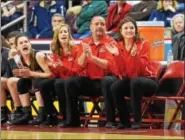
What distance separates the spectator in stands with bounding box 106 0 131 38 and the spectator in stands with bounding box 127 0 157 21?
0.54ft

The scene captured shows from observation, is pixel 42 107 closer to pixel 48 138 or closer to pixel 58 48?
pixel 58 48

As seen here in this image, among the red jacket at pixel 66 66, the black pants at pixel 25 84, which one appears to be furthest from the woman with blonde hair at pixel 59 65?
the black pants at pixel 25 84

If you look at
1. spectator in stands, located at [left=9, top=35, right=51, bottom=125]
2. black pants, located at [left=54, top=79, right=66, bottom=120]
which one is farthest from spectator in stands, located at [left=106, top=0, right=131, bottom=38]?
black pants, located at [left=54, top=79, right=66, bottom=120]

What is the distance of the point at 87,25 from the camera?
1134cm

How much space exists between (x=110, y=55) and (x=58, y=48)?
0.75m

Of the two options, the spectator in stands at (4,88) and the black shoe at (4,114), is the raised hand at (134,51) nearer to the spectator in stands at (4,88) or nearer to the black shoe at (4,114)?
the spectator in stands at (4,88)

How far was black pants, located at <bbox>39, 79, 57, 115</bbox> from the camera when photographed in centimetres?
803

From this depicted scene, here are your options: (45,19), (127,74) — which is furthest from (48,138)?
(45,19)

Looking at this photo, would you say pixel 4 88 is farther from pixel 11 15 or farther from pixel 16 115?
pixel 11 15

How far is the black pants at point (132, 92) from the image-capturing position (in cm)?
714

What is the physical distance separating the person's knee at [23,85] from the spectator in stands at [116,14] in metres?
2.56

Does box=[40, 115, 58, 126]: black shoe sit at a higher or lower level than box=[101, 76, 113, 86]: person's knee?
lower

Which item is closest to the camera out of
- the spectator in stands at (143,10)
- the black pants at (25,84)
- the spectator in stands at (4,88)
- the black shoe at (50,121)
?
the black shoe at (50,121)

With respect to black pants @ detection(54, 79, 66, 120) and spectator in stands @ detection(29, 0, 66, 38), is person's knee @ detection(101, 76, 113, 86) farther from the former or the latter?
spectator in stands @ detection(29, 0, 66, 38)
